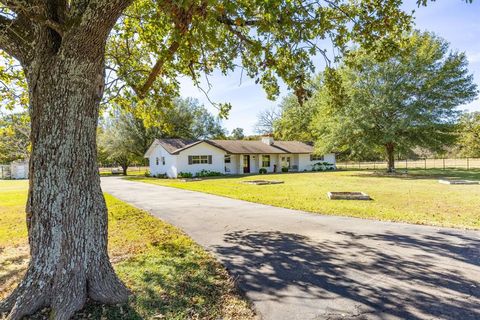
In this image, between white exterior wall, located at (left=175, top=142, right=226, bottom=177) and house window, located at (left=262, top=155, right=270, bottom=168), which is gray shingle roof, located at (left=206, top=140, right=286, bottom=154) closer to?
white exterior wall, located at (left=175, top=142, right=226, bottom=177)

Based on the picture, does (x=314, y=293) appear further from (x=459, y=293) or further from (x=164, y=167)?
(x=164, y=167)

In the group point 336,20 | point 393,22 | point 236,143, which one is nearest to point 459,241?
point 393,22

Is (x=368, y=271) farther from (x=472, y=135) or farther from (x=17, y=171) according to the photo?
(x=472, y=135)

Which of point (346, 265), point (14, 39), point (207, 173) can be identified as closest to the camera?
point (14, 39)

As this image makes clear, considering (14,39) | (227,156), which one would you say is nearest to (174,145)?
(227,156)

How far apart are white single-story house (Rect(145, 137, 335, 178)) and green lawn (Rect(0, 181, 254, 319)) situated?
21.8 meters

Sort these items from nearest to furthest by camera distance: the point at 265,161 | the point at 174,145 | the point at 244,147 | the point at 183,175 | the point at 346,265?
the point at 346,265 < the point at 183,175 < the point at 174,145 < the point at 244,147 < the point at 265,161

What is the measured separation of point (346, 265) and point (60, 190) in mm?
4589

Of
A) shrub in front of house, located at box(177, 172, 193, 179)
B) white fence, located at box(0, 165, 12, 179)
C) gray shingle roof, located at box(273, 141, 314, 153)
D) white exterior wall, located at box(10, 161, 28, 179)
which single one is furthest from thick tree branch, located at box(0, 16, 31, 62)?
white fence, located at box(0, 165, 12, 179)

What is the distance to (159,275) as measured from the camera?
4.64 metres

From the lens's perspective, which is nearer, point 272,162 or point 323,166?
point 272,162

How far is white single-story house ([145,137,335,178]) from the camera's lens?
3003 centimetres

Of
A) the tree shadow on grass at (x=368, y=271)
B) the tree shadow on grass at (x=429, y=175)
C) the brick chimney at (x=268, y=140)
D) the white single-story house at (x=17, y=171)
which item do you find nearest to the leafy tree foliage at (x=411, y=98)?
the tree shadow on grass at (x=429, y=175)

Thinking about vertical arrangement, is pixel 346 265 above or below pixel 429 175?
below
